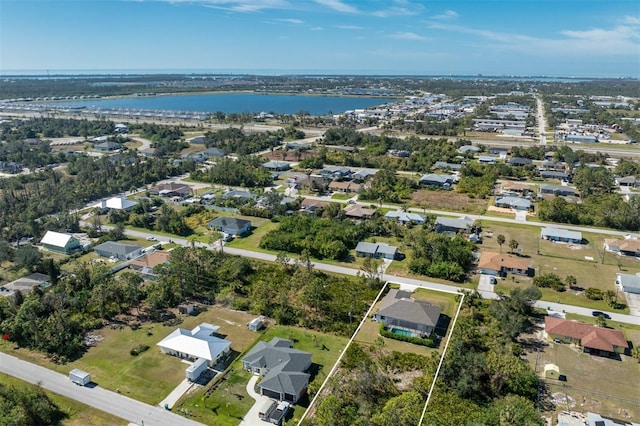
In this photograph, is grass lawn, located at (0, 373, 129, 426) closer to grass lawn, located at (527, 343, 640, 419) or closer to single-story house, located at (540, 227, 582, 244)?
grass lawn, located at (527, 343, 640, 419)

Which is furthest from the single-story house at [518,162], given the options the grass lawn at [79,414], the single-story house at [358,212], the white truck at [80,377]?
the grass lawn at [79,414]

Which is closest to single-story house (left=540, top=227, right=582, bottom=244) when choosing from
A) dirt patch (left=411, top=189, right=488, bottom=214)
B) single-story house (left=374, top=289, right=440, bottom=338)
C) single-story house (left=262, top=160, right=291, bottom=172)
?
dirt patch (left=411, top=189, right=488, bottom=214)

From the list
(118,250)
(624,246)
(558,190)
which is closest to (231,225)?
(118,250)

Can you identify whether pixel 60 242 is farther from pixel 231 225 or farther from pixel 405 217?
pixel 405 217

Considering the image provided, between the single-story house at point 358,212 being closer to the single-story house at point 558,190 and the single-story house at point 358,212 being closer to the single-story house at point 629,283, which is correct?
the single-story house at point 629,283

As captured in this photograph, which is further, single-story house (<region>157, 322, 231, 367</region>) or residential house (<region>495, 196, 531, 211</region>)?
residential house (<region>495, 196, 531, 211</region>)

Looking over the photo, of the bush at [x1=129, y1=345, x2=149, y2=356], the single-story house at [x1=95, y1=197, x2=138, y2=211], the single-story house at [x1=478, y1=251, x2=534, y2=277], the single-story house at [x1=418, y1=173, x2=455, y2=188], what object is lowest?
the bush at [x1=129, y1=345, x2=149, y2=356]
